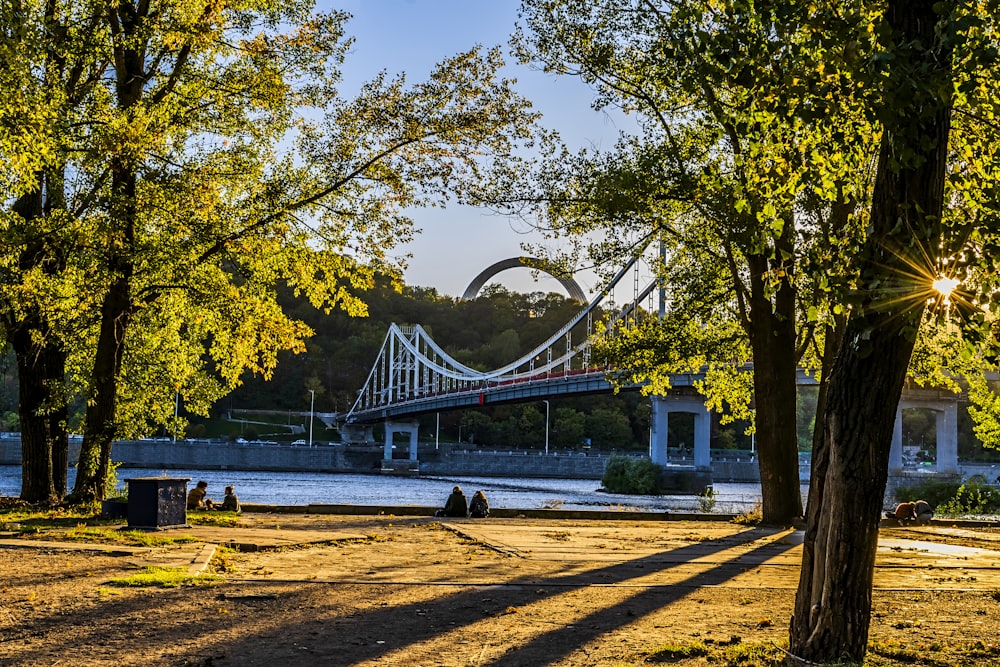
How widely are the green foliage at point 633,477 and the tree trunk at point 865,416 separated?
56.0 m

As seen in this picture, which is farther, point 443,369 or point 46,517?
point 443,369

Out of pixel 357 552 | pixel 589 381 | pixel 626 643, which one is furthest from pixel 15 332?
pixel 589 381

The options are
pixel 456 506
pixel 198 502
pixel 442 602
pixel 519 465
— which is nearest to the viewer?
pixel 442 602

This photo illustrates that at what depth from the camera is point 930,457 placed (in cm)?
10712

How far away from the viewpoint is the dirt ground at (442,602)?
17.7 feet

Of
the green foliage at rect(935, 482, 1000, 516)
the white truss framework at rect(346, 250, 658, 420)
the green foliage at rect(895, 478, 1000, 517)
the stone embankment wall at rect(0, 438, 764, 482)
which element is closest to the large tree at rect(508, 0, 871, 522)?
the green foliage at rect(895, 478, 1000, 517)

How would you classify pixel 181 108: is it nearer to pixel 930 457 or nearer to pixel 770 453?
pixel 770 453

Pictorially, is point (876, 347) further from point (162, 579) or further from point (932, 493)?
point (932, 493)

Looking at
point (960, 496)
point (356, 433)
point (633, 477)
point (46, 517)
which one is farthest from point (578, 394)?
point (356, 433)

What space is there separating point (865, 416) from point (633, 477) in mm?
57266

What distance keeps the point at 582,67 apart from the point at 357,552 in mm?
9047

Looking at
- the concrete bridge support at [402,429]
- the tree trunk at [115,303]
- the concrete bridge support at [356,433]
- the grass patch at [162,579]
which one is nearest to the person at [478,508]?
the tree trunk at [115,303]

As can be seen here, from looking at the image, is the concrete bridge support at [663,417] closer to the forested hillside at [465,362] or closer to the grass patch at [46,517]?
the forested hillside at [465,362]

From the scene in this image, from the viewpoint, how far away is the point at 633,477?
61.6m
